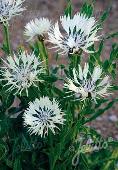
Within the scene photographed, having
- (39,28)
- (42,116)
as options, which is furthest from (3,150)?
(39,28)

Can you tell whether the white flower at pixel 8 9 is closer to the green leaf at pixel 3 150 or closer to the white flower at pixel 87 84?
the white flower at pixel 87 84

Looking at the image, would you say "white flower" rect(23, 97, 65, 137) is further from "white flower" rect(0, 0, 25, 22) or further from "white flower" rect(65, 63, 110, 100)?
"white flower" rect(0, 0, 25, 22)

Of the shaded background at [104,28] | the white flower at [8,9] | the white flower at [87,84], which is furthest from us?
the shaded background at [104,28]

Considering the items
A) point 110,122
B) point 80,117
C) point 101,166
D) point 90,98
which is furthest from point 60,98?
point 110,122

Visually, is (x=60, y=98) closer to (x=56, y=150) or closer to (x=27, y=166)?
(x=56, y=150)

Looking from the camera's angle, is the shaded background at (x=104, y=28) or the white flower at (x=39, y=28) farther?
the shaded background at (x=104, y=28)

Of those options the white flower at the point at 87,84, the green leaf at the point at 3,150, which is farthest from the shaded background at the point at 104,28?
the white flower at the point at 87,84

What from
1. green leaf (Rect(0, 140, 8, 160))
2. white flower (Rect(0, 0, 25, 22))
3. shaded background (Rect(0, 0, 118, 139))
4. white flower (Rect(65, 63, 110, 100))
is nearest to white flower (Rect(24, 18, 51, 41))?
white flower (Rect(0, 0, 25, 22))
